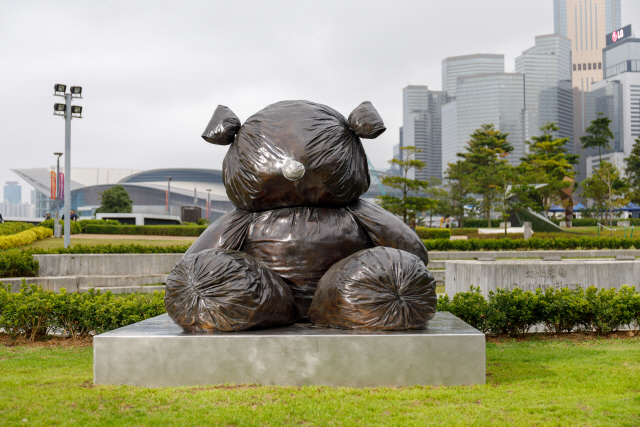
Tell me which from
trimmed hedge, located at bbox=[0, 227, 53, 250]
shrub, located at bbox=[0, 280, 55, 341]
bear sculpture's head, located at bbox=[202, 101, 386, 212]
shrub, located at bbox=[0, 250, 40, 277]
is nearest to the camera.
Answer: bear sculpture's head, located at bbox=[202, 101, 386, 212]

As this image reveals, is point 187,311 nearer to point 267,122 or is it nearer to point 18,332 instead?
point 267,122

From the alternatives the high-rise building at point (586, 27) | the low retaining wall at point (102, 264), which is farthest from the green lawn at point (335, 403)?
the high-rise building at point (586, 27)

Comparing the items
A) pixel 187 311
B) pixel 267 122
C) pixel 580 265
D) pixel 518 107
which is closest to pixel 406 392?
pixel 187 311

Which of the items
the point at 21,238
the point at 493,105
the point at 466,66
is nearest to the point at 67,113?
the point at 21,238

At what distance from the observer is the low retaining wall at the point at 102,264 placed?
11144mm

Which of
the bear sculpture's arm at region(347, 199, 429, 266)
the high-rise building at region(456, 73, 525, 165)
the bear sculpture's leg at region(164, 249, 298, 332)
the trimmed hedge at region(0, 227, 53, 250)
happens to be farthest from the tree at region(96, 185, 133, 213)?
the high-rise building at region(456, 73, 525, 165)

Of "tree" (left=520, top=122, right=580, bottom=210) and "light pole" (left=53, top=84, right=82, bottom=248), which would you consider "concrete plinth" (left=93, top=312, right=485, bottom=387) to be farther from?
"tree" (left=520, top=122, right=580, bottom=210)

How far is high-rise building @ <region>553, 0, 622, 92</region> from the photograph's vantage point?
14925cm

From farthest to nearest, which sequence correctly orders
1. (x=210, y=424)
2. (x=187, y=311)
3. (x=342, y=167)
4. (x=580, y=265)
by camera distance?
(x=580, y=265) → (x=342, y=167) → (x=187, y=311) → (x=210, y=424)

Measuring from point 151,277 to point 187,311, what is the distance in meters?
8.95

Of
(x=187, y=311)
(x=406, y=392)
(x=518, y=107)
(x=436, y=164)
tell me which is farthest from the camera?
(x=436, y=164)

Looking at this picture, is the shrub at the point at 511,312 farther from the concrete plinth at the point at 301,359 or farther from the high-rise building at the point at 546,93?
the high-rise building at the point at 546,93

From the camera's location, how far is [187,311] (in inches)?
131

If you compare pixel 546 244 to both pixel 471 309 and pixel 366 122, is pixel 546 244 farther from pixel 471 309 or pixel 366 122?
pixel 366 122
